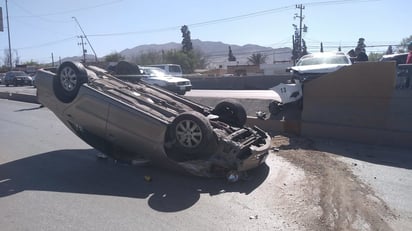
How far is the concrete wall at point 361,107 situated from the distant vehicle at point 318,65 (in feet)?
5.87

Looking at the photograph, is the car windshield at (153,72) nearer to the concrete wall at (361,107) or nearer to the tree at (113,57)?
the concrete wall at (361,107)

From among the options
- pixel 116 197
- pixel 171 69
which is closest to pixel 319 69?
pixel 116 197

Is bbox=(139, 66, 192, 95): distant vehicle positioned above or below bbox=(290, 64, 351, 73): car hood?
below

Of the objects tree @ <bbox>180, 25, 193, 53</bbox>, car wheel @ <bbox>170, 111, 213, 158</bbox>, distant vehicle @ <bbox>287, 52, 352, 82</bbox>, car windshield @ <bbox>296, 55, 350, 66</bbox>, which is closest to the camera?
car wheel @ <bbox>170, 111, 213, 158</bbox>

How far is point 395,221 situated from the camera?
414 cm

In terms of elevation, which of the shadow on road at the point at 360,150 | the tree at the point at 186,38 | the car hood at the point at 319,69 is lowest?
the shadow on road at the point at 360,150

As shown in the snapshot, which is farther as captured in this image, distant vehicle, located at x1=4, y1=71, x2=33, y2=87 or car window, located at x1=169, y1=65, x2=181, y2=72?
distant vehicle, located at x1=4, y1=71, x2=33, y2=87

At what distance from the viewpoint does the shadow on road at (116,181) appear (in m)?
5.06

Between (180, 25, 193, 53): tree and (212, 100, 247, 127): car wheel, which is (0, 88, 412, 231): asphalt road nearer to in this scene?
(212, 100, 247, 127): car wheel

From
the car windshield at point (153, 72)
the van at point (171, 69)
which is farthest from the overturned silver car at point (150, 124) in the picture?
the van at point (171, 69)

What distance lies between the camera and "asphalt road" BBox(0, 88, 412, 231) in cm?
417

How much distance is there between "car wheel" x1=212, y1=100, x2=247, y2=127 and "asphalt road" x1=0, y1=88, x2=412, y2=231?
87cm

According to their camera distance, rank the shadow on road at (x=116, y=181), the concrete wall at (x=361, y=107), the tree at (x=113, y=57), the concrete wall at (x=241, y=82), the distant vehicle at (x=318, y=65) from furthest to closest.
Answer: the tree at (x=113, y=57), the concrete wall at (x=241, y=82), the distant vehicle at (x=318, y=65), the concrete wall at (x=361, y=107), the shadow on road at (x=116, y=181)

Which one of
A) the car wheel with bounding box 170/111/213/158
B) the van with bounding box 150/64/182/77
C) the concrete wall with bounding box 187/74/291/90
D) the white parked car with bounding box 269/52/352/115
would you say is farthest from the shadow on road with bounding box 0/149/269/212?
the concrete wall with bounding box 187/74/291/90
